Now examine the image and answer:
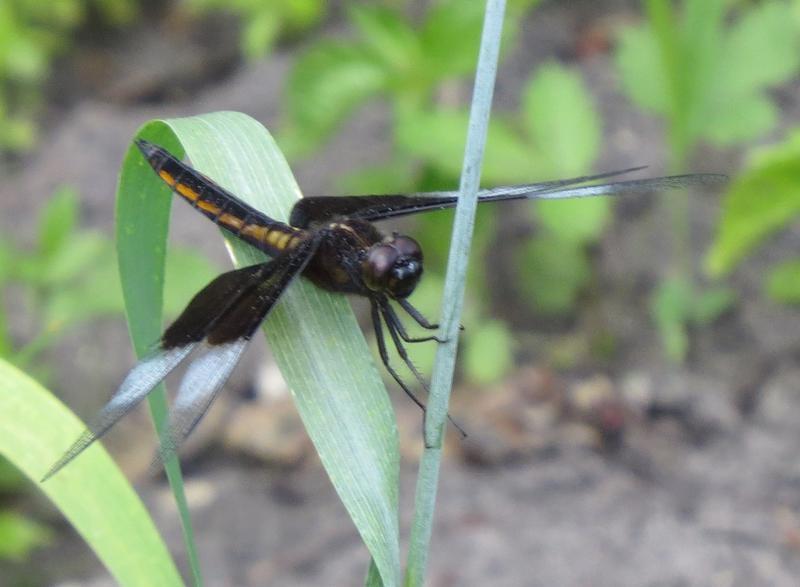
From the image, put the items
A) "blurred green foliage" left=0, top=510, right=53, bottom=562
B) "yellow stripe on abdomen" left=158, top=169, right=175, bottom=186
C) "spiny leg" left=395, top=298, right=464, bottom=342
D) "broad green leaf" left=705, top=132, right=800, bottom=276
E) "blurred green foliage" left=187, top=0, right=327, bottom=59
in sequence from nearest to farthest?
"yellow stripe on abdomen" left=158, top=169, right=175, bottom=186 < "spiny leg" left=395, top=298, right=464, bottom=342 < "broad green leaf" left=705, top=132, right=800, bottom=276 < "blurred green foliage" left=0, top=510, right=53, bottom=562 < "blurred green foliage" left=187, top=0, right=327, bottom=59

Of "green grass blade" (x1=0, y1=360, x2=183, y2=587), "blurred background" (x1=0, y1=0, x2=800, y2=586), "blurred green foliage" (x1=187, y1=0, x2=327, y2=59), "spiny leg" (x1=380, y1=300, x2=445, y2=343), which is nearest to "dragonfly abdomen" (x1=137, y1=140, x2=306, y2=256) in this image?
"spiny leg" (x1=380, y1=300, x2=445, y2=343)

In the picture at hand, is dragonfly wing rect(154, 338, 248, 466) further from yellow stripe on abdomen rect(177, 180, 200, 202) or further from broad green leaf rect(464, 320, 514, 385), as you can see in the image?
broad green leaf rect(464, 320, 514, 385)

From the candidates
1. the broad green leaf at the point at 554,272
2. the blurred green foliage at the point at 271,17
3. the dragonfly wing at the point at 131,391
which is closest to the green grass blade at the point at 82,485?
the dragonfly wing at the point at 131,391

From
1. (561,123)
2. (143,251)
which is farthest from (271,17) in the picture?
(143,251)

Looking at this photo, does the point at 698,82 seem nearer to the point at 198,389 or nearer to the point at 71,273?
the point at 71,273

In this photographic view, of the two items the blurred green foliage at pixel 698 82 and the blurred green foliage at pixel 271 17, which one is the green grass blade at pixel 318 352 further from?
the blurred green foliage at pixel 271 17

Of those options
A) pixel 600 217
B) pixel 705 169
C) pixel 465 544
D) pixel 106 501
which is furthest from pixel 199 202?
pixel 705 169
